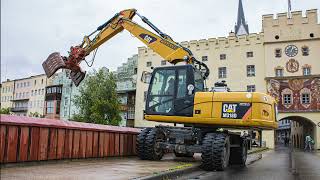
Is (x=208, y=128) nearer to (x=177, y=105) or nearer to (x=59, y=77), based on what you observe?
(x=177, y=105)

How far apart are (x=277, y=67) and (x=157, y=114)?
1554 inches

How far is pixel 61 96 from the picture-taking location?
82250mm

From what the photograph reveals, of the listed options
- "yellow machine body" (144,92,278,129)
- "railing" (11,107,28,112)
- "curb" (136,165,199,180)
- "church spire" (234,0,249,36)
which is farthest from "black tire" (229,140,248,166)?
"railing" (11,107,28,112)

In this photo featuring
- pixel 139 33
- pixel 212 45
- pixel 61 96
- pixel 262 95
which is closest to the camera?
pixel 262 95

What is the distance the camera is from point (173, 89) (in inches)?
568

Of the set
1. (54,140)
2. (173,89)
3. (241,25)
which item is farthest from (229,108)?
(241,25)

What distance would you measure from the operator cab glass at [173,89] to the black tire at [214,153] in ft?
4.75

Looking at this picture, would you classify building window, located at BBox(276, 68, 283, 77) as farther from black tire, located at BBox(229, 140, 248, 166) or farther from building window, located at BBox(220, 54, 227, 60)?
black tire, located at BBox(229, 140, 248, 166)

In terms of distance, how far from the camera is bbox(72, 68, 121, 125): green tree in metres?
53.9

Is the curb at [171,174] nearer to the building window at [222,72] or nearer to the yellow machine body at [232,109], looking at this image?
the yellow machine body at [232,109]

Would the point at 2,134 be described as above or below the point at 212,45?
below

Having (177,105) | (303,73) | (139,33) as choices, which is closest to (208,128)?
(177,105)

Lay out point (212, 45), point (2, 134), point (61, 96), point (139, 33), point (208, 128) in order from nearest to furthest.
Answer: point (2, 134) → point (208, 128) → point (139, 33) → point (212, 45) → point (61, 96)

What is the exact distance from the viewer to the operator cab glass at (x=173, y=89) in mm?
14078
